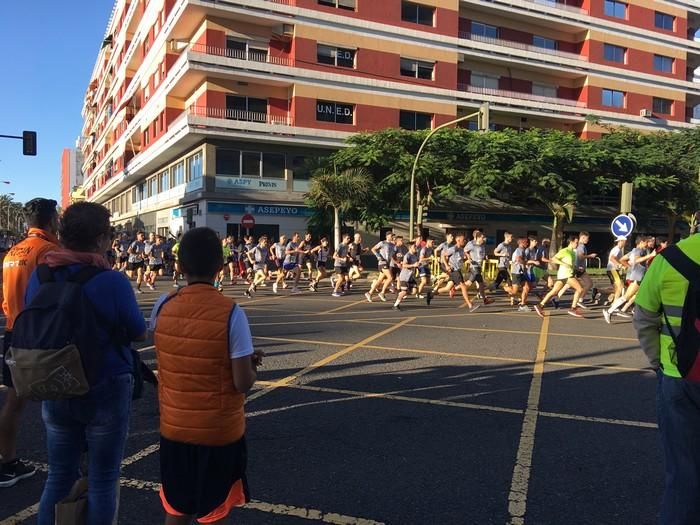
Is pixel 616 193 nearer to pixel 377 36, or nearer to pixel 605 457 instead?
pixel 377 36

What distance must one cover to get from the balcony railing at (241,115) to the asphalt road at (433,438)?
843 inches

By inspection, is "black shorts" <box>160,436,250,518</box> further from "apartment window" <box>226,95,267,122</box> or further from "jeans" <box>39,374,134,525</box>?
"apartment window" <box>226,95,267,122</box>

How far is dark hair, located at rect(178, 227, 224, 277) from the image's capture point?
232 cm

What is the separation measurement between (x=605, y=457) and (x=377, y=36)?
29.3m

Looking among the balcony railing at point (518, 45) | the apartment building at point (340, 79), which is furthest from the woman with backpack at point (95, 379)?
the balcony railing at point (518, 45)

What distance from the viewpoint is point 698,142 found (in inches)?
1291

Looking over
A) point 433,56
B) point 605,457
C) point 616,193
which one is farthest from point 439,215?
point 605,457

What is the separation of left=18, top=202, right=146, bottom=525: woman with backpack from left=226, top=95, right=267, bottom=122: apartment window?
26.7 meters

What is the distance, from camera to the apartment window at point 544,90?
36812 millimetres

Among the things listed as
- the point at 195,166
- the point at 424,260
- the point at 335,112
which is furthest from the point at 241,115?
the point at 424,260

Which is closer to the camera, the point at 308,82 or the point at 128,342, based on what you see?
the point at 128,342

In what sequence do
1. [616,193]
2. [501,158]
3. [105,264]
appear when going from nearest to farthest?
[105,264]
[501,158]
[616,193]

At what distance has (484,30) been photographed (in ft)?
115

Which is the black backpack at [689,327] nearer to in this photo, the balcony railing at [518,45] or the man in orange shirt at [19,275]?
the man in orange shirt at [19,275]
